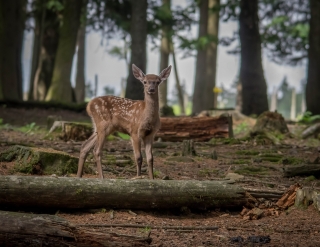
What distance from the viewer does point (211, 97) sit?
86.5 ft

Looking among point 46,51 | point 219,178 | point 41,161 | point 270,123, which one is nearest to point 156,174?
point 219,178

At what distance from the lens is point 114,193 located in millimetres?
6625

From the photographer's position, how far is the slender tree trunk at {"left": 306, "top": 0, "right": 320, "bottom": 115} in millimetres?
21266

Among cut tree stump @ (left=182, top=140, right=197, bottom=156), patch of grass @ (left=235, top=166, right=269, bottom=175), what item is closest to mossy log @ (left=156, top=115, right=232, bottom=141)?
cut tree stump @ (left=182, top=140, right=197, bottom=156)

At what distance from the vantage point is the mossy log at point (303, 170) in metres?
9.09

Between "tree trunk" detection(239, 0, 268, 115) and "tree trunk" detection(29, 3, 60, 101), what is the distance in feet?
28.9

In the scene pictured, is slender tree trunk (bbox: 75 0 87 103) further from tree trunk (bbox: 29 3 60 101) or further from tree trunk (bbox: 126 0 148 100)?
tree trunk (bbox: 126 0 148 100)

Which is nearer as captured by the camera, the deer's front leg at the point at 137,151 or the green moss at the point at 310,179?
the deer's front leg at the point at 137,151

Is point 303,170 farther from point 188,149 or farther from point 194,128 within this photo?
point 194,128

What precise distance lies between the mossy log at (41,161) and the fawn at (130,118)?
1.06ft

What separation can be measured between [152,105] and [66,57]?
46.8 ft

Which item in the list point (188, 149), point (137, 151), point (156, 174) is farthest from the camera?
point (188, 149)

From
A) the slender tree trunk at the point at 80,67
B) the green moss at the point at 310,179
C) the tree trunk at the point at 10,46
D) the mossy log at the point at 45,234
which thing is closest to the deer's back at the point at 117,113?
the green moss at the point at 310,179

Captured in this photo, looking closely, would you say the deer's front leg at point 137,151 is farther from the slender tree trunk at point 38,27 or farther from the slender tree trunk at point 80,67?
the slender tree trunk at point 80,67
